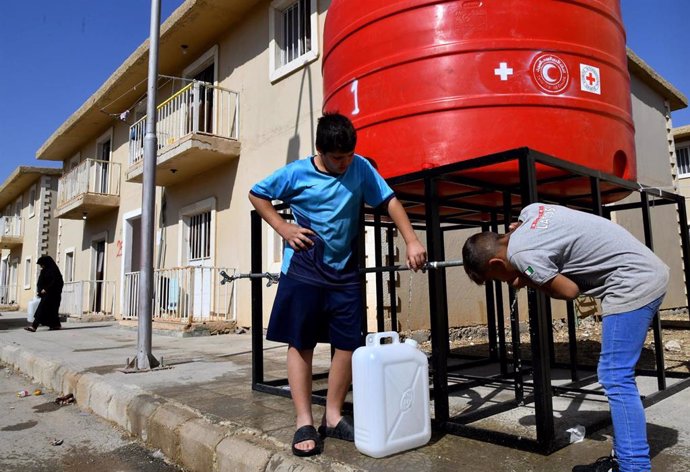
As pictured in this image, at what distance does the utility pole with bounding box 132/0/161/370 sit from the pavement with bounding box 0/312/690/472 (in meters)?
0.24

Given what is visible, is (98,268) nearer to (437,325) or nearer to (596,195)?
(437,325)

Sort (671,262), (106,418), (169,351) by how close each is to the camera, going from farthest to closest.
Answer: (671,262)
(169,351)
(106,418)

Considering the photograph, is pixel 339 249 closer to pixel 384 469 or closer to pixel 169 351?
pixel 384 469

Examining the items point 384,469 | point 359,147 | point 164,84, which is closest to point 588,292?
point 384,469

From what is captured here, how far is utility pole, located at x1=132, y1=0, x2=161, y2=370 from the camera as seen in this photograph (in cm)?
480

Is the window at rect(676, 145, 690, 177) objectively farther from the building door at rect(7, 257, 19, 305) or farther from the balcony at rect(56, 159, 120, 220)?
the building door at rect(7, 257, 19, 305)

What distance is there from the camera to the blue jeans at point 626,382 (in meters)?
1.85

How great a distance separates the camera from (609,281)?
199cm

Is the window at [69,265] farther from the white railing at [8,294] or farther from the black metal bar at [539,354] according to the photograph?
the black metal bar at [539,354]

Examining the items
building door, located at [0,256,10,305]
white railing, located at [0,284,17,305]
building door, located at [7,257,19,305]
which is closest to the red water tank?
white railing, located at [0,284,17,305]

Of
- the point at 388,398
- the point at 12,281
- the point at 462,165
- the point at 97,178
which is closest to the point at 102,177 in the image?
the point at 97,178

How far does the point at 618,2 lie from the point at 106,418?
14.5 ft

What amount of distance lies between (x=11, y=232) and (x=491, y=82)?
2957 cm

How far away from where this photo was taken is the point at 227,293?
964cm
